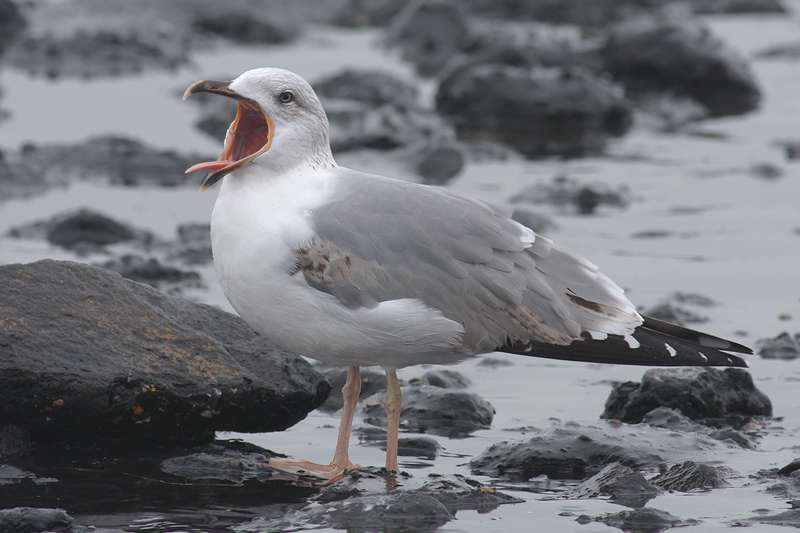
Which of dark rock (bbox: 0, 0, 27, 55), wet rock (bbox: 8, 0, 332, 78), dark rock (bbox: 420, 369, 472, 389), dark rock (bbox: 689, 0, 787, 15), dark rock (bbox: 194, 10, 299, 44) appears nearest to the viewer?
dark rock (bbox: 420, 369, 472, 389)

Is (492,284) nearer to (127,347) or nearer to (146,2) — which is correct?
(127,347)

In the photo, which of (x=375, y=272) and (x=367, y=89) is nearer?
(x=375, y=272)

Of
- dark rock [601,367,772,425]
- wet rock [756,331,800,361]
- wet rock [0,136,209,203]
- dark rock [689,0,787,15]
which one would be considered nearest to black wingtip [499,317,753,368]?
dark rock [601,367,772,425]

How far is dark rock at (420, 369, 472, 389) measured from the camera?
7.62m

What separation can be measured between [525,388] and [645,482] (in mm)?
1952

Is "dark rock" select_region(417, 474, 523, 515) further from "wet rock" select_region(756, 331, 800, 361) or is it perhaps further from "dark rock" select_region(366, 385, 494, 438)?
"wet rock" select_region(756, 331, 800, 361)

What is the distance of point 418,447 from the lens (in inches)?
260

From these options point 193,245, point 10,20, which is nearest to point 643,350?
point 193,245

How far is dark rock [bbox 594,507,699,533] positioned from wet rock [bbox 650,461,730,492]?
1.62 ft

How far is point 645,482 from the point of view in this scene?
5.86 meters

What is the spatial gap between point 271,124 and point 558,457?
2348 mm

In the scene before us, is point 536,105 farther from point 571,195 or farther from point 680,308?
point 680,308

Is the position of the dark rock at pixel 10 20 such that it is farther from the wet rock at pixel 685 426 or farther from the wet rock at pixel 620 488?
the wet rock at pixel 620 488

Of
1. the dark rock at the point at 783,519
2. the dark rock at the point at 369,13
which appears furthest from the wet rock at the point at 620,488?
the dark rock at the point at 369,13
